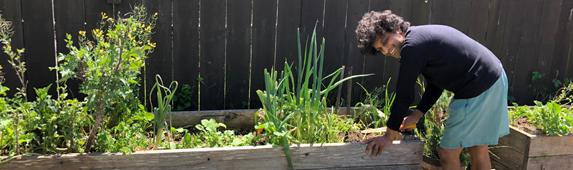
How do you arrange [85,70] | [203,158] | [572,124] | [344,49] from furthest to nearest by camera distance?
[344,49]
[572,124]
[203,158]
[85,70]

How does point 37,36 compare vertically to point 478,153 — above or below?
above

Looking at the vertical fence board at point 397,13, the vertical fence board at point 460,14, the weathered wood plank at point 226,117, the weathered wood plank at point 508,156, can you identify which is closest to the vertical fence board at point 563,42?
the vertical fence board at point 460,14

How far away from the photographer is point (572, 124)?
2.55 m

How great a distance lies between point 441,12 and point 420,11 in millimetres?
214

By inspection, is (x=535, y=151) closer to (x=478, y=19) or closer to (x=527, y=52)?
(x=478, y=19)

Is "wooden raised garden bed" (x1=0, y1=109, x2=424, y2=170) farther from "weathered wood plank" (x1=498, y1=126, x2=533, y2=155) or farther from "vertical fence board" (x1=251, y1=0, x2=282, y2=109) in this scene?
"vertical fence board" (x1=251, y1=0, x2=282, y2=109)

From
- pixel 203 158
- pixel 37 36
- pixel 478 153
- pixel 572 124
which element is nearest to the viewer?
pixel 203 158

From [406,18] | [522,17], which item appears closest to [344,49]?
[406,18]

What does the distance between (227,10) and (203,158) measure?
1548mm

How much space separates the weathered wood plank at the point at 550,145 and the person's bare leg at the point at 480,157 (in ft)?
1.52

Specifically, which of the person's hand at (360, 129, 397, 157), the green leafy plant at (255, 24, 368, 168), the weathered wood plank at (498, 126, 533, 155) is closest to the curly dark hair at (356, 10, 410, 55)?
the green leafy plant at (255, 24, 368, 168)

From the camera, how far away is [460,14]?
369 cm

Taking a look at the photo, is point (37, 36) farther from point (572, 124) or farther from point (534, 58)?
point (534, 58)

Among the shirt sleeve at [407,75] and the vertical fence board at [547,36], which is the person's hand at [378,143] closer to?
the shirt sleeve at [407,75]
